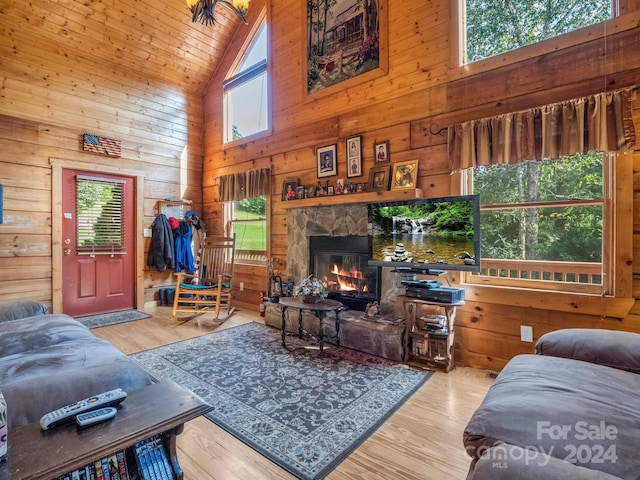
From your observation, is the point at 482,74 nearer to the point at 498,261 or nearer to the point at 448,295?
the point at 498,261

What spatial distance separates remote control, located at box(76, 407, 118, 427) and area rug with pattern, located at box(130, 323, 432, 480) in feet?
2.76

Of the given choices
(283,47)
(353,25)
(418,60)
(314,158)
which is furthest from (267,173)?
(418,60)

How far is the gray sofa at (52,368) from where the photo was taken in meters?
1.21

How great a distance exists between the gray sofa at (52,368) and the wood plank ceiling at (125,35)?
3.72 meters

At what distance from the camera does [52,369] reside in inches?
57.1

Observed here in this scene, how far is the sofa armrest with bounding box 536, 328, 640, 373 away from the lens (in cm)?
142

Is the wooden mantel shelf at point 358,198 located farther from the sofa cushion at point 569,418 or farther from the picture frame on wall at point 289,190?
the sofa cushion at point 569,418

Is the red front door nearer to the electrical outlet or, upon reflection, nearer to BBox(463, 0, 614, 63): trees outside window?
BBox(463, 0, 614, 63): trees outside window

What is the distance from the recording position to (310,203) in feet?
12.8

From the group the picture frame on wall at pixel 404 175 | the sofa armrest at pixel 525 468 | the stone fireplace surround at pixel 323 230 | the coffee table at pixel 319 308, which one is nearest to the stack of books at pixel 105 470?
the sofa armrest at pixel 525 468

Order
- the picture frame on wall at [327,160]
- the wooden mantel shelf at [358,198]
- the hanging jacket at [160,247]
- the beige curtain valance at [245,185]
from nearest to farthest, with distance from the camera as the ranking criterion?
the wooden mantel shelf at [358,198]
the picture frame on wall at [327,160]
the beige curtain valance at [245,185]
the hanging jacket at [160,247]

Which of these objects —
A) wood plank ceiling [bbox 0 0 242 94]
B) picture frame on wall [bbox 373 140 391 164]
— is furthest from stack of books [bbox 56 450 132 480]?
wood plank ceiling [bbox 0 0 242 94]

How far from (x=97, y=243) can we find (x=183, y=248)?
3.72 ft

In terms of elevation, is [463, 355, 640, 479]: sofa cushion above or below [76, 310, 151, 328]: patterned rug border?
above
